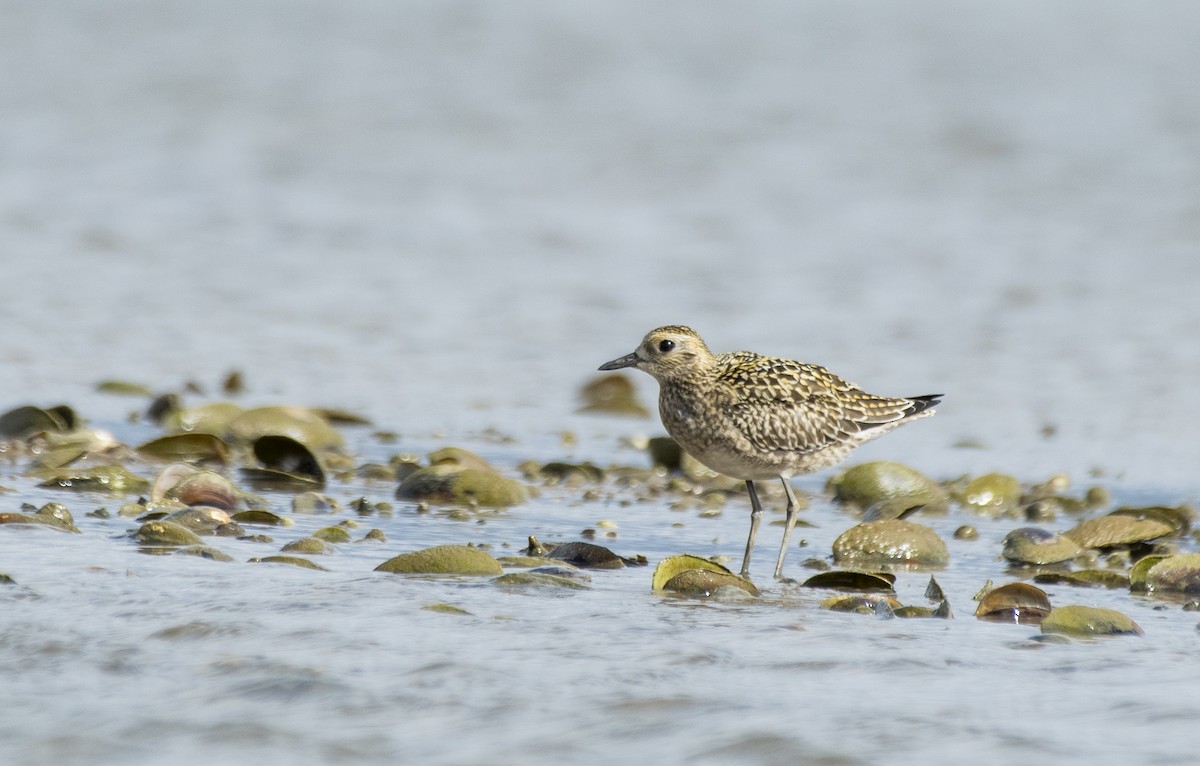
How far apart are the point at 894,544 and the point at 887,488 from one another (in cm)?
144

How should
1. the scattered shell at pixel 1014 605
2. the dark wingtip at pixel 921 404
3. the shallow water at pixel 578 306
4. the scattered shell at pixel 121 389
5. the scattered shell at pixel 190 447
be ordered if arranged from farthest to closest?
the scattered shell at pixel 121 389 → the scattered shell at pixel 190 447 → the dark wingtip at pixel 921 404 → the scattered shell at pixel 1014 605 → the shallow water at pixel 578 306

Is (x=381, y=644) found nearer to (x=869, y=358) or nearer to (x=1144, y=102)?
(x=869, y=358)

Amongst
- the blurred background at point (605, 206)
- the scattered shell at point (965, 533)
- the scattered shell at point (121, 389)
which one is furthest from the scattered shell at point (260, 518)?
the scattered shell at point (121, 389)

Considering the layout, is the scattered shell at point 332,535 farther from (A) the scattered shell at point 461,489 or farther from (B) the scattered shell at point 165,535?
(A) the scattered shell at point 461,489

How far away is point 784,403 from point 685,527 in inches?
37.2

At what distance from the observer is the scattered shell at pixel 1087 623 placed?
5.44m

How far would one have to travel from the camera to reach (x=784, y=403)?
748 centimetres

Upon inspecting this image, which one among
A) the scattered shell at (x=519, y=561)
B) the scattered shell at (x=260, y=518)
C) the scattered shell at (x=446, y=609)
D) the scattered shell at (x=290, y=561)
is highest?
the scattered shell at (x=260, y=518)

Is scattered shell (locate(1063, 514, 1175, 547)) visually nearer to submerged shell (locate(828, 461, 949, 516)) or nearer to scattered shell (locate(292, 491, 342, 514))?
submerged shell (locate(828, 461, 949, 516))

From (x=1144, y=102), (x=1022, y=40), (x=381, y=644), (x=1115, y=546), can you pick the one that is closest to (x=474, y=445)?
(x=1115, y=546)

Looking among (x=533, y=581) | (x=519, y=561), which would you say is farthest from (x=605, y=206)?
(x=533, y=581)

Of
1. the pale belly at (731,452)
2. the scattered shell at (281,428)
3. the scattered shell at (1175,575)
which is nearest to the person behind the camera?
the scattered shell at (1175,575)

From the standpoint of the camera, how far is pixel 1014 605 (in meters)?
5.81

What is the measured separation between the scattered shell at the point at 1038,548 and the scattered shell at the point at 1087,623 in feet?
5.38
